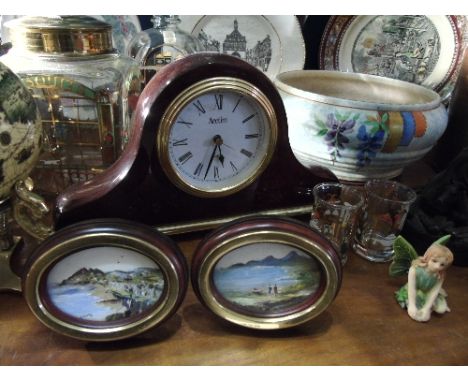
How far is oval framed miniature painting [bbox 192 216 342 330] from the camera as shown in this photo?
0.46 m

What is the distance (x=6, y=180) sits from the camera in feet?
1.65

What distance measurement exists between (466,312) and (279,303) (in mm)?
259

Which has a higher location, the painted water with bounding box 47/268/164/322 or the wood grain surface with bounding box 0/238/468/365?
the painted water with bounding box 47/268/164/322

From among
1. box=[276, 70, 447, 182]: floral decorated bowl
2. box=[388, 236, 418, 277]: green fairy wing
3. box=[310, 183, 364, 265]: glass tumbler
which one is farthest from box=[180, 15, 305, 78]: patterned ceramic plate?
box=[388, 236, 418, 277]: green fairy wing

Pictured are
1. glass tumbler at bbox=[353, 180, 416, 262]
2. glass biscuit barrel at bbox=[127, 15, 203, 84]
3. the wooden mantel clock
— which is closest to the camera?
the wooden mantel clock

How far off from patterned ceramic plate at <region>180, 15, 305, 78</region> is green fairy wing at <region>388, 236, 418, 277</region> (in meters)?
0.54

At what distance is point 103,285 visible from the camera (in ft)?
1.52

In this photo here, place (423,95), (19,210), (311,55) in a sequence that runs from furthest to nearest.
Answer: (311,55)
(423,95)
(19,210)

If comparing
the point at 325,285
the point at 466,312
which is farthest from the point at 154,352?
the point at 466,312

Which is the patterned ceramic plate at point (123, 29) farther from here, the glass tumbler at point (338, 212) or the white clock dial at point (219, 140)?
the glass tumbler at point (338, 212)

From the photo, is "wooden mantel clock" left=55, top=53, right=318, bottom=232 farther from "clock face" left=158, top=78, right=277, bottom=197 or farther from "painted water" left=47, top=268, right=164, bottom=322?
"painted water" left=47, top=268, right=164, bottom=322

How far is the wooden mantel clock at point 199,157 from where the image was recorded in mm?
543

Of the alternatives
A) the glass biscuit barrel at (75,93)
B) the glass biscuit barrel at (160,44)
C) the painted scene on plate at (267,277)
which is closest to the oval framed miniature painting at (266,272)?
the painted scene on plate at (267,277)

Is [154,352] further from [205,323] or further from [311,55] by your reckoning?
[311,55]
